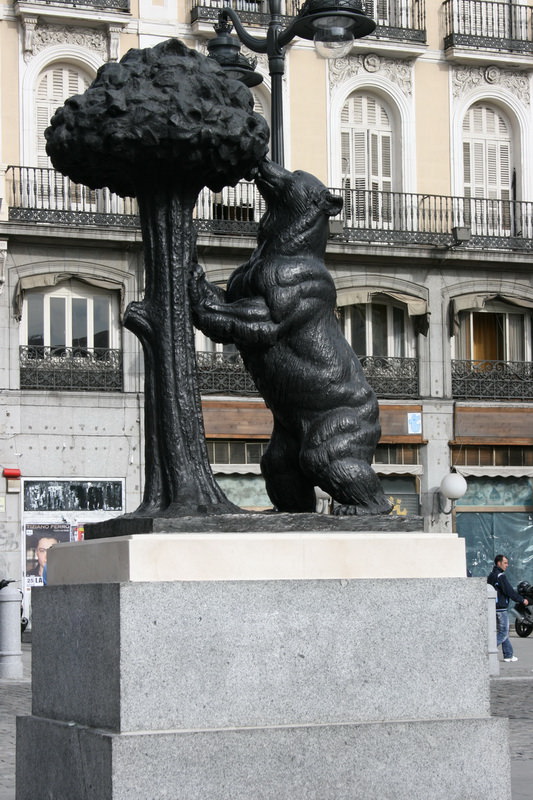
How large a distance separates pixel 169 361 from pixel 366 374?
24.6 m

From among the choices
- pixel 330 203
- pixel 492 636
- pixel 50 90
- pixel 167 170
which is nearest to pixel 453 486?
pixel 50 90

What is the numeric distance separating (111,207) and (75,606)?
78.2 ft

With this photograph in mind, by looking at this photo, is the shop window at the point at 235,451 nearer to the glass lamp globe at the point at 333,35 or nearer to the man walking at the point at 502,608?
the man walking at the point at 502,608

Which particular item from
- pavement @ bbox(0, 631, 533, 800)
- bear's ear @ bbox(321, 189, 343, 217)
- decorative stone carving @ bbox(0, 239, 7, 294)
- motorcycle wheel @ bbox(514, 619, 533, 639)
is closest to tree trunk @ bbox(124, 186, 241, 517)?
bear's ear @ bbox(321, 189, 343, 217)

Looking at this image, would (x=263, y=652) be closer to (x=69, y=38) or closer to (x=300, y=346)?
(x=300, y=346)

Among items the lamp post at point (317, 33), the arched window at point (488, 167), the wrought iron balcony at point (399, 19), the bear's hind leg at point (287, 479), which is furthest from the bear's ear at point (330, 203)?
the arched window at point (488, 167)

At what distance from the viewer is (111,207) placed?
30.1 meters

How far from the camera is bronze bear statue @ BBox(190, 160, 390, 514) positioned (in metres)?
7.33

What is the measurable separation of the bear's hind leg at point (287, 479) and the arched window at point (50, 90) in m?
23.6

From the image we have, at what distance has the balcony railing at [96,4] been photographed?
30.0 m

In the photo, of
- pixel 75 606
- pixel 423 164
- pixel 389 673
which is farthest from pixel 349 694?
pixel 423 164

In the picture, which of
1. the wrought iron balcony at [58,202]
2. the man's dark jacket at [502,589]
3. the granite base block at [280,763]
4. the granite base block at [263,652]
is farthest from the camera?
the wrought iron balcony at [58,202]

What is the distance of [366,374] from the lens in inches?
1248

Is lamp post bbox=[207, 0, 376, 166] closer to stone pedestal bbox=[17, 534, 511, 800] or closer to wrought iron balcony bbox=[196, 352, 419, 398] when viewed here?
stone pedestal bbox=[17, 534, 511, 800]
